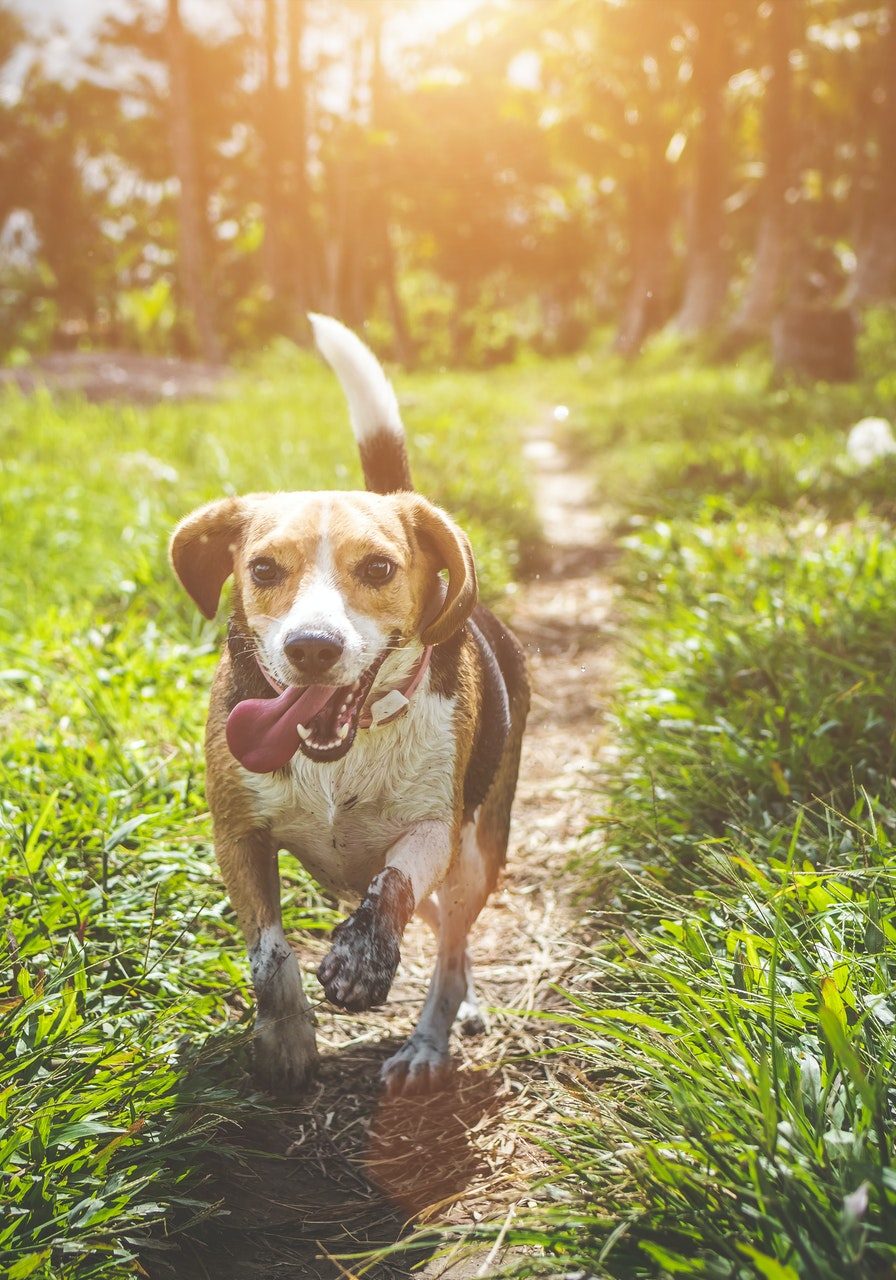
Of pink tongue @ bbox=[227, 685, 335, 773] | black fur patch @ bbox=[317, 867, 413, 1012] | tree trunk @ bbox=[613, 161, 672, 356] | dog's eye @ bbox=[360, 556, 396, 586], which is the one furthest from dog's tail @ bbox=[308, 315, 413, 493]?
tree trunk @ bbox=[613, 161, 672, 356]

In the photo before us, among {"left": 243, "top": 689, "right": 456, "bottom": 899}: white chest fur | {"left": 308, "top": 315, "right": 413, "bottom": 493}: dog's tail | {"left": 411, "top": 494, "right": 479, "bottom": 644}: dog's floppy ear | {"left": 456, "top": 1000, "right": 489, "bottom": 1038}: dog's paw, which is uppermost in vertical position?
{"left": 308, "top": 315, "right": 413, "bottom": 493}: dog's tail

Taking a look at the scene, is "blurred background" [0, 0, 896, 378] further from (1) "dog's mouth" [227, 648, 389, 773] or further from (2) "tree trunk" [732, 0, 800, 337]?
(1) "dog's mouth" [227, 648, 389, 773]

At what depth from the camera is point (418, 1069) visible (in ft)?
8.02

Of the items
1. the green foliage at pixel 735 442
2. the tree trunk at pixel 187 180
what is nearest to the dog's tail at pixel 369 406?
the green foliage at pixel 735 442

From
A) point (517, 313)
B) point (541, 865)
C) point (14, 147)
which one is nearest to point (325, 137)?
point (14, 147)

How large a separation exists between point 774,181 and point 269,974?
13.4 m

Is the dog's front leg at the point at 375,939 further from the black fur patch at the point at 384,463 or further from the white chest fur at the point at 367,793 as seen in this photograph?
the black fur patch at the point at 384,463

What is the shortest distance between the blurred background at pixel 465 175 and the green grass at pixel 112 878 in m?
7.80

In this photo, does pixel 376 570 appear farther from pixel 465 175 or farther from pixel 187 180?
pixel 465 175

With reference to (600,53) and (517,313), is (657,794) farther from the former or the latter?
(517,313)

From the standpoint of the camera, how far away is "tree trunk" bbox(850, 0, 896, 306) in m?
13.8

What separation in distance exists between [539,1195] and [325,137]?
27.6 m

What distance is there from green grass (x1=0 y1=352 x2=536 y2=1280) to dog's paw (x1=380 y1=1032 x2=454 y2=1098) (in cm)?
36

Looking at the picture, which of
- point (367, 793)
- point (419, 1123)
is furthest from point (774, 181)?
point (419, 1123)
